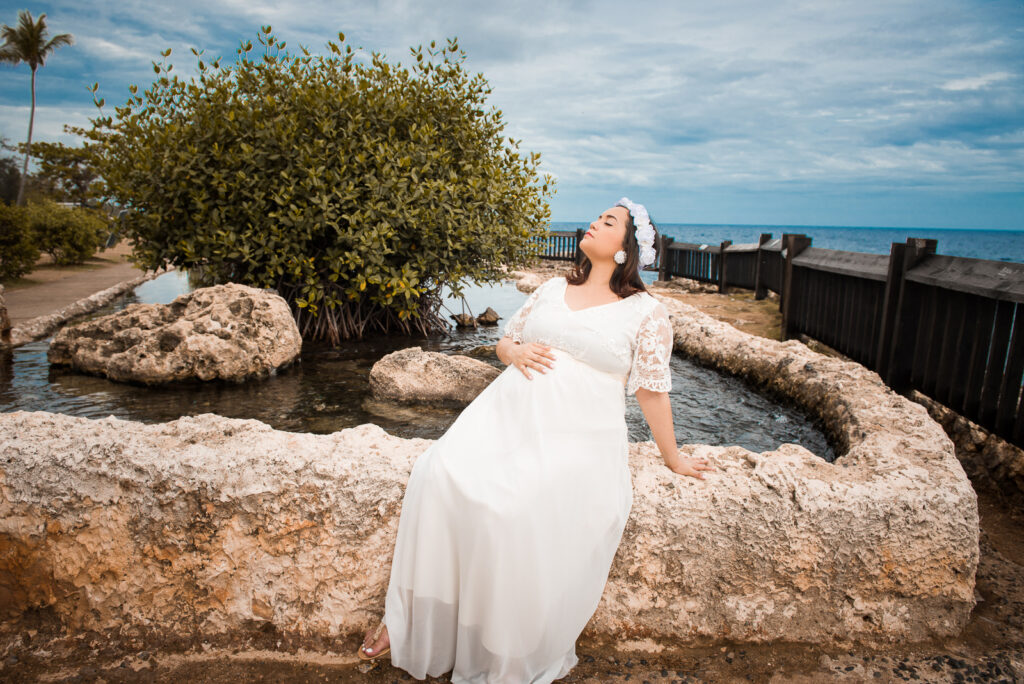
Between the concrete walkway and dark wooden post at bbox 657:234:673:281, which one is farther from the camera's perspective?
dark wooden post at bbox 657:234:673:281

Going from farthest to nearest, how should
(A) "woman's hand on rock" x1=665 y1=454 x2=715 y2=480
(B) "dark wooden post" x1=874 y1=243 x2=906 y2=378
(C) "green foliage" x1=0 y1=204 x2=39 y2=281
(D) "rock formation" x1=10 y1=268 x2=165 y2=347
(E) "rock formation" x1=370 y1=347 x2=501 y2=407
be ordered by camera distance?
(C) "green foliage" x1=0 y1=204 x2=39 y2=281
(D) "rock formation" x1=10 y1=268 x2=165 y2=347
(E) "rock formation" x1=370 y1=347 x2=501 y2=407
(B) "dark wooden post" x1=874 y1=243 x2=906 y2=378
(A) "woman's hand on rock" x1=665 y1=454 x2=715 y2=480

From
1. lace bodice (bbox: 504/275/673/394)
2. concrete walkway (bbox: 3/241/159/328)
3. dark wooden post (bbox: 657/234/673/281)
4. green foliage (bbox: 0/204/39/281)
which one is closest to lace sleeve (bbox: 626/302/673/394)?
lace bodice (bbox: 504/275/673/394)

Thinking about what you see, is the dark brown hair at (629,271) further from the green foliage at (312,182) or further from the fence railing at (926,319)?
the green foliage at (312,182)

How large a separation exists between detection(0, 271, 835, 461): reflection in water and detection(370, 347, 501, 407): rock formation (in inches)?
6.0

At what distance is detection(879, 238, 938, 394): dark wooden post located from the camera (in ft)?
17.5

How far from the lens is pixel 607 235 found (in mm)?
3184

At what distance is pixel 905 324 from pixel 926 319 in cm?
26

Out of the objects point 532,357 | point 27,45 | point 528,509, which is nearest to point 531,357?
point 532,357

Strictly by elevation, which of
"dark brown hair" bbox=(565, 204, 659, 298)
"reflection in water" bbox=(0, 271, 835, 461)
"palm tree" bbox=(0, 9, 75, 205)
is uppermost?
"palm tree" bbox=(0, 9, 75, 205)

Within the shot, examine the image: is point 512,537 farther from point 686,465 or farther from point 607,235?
point 607,235

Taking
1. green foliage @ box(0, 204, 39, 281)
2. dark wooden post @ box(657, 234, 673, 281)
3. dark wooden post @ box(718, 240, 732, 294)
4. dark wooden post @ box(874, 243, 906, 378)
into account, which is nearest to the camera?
dark wooden post @ box(874, 243, 906, 378)

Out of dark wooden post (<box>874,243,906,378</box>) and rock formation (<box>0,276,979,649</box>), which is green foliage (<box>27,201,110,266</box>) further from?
dark wooden post (<box>874,243,906,378</box>)

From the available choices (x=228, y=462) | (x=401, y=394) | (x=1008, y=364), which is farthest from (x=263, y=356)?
(x=1008, y=364)

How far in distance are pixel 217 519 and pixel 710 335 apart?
18.5 feet
